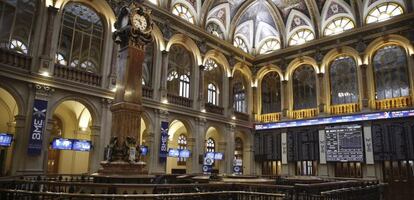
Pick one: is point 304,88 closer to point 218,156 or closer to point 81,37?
point 218,156

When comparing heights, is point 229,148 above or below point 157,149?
above

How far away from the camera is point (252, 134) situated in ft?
88.0

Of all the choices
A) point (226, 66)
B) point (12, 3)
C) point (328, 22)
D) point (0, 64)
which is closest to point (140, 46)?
point (0, 64)

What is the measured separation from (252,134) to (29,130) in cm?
1750

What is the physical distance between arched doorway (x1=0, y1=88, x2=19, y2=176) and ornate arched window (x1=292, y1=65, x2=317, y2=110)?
756 inches

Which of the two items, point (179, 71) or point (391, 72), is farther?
point (179, 71)

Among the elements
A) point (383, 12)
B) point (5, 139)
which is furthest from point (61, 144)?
point (383, 12)

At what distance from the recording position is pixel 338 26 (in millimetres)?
24047

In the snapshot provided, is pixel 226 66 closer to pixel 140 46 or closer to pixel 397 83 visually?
pixel 397 83

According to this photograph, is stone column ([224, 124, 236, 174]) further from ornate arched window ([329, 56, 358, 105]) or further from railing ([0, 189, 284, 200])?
railing ([0, 189, 284, 200])

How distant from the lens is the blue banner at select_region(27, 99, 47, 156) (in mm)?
13656

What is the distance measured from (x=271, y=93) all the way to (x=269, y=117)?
2.13 m

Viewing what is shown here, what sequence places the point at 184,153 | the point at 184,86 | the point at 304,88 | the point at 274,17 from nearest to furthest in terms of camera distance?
the point at 184,153
the point at 184,86
the point at 304,88
the point at 274,17

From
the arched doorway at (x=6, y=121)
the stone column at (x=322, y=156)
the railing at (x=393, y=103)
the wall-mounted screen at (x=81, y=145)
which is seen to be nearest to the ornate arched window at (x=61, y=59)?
the arched doorway at (x=6, y=121)
